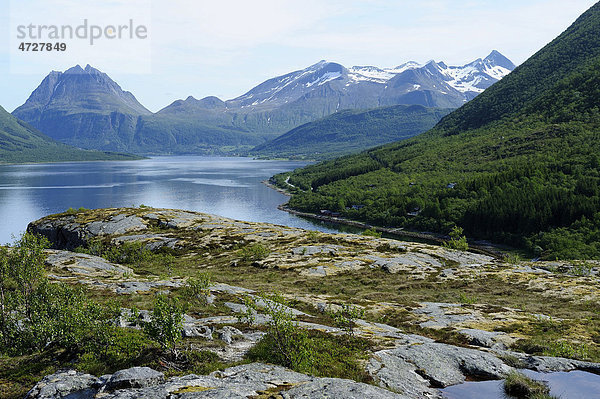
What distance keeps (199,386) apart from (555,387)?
780 inches

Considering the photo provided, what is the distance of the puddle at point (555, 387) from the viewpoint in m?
20.6

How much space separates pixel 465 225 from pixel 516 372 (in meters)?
159

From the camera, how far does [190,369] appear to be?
19.8 meters

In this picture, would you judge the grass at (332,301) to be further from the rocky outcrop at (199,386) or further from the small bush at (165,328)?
the rocky outcrop at (199,386)

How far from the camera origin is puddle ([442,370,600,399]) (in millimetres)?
20578

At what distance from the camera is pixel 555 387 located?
21.5 meters

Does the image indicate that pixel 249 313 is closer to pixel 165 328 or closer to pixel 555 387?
pixel 165 328

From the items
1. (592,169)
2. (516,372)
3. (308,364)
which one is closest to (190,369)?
(308,364)

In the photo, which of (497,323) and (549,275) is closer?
(497,323)

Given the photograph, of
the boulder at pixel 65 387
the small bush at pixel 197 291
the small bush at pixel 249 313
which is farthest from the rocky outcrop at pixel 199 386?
the small bush at pixel 197 291

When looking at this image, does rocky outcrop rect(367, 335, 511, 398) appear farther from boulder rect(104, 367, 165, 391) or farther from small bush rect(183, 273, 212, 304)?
small bush rect(183, 273, 212, 304)

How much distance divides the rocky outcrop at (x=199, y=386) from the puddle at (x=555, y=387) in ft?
17.9

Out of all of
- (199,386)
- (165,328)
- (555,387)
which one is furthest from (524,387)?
(165,328)

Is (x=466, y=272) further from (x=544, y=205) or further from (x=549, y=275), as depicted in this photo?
(x=544, y=205)
